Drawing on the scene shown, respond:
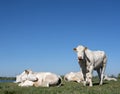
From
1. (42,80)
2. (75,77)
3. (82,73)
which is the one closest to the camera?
(42,80)

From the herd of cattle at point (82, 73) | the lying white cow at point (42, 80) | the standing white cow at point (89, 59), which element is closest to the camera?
the standing white cow at point (89, 59)

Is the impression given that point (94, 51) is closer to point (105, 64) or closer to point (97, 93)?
point (105, 64)

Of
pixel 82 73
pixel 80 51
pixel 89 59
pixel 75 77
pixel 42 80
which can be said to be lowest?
pixel 42 80

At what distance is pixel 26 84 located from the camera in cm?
1873

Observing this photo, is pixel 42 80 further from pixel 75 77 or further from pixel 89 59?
pixel 75 77

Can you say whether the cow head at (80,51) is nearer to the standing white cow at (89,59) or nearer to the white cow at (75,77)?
the standing white cow at (89,59)

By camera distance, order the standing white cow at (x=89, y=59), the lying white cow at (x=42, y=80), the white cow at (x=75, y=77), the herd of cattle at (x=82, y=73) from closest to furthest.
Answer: the standing white cow at (x=89, y=59)
the herd of cattle at (x=82, y=73)
the lying white cow at (x=42, y=80)
the white cow at (x=75, y=77)

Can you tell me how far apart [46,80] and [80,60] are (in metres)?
2.41

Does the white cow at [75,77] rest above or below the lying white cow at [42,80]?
above

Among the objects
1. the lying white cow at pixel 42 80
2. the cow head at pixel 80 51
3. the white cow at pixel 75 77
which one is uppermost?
the cow head at pixel 80 51

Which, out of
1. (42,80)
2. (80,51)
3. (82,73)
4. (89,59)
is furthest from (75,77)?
(80,51)

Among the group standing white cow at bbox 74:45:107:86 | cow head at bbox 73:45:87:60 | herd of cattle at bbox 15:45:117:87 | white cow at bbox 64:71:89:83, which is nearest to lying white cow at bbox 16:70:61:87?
herd of cattle at bbox 15:45:117:87

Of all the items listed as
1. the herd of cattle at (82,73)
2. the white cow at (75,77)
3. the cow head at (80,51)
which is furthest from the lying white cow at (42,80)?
the white cow at (75,77)

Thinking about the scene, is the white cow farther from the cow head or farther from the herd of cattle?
the cow head
